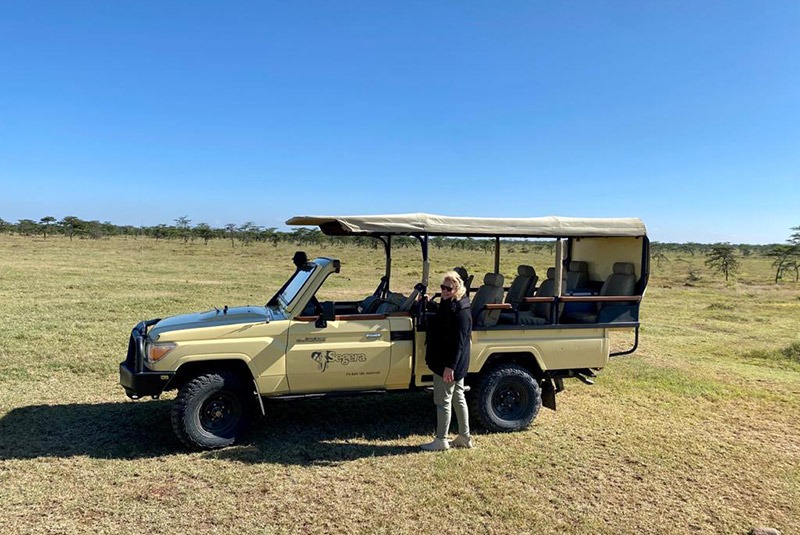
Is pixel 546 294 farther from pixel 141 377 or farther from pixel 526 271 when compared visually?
pixel 141 377

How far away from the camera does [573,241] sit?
8109mm

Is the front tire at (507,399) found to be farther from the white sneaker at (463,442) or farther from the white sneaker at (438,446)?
the white sneaker at (438,446)

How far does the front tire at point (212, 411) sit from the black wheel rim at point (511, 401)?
2.61 m

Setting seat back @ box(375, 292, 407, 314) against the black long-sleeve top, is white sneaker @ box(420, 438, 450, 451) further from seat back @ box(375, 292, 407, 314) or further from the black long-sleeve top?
seat back @ box(375, 292, 407, 314)

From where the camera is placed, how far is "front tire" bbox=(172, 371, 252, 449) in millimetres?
5074

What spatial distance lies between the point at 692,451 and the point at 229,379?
15.1ft

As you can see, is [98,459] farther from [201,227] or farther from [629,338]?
[201,227]

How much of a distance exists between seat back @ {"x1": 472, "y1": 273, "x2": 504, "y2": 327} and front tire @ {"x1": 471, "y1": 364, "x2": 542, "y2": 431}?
20.5 inches

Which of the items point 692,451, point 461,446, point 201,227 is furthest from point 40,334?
point 201,227

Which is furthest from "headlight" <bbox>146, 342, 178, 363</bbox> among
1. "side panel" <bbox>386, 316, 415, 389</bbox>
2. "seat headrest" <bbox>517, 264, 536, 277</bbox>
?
"seat headrest" <bbox>517, 264, 536, 277</bbox>

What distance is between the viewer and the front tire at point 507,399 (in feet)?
19.3

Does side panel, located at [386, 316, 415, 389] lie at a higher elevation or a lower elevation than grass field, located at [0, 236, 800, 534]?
higher

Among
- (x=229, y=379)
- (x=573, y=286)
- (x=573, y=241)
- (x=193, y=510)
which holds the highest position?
(x=573, y=241)

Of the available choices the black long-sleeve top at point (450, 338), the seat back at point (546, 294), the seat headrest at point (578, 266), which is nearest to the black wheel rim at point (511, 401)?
the seat back at point (546, 294)
